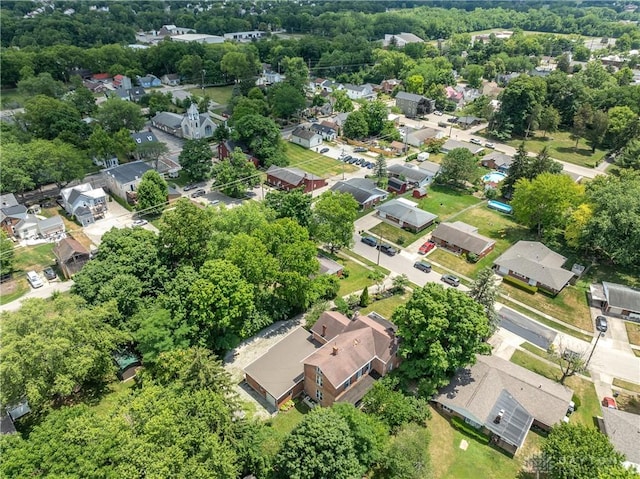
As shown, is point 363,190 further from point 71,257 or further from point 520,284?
point 71,257

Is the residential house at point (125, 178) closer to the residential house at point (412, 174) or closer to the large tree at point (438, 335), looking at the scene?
the residential house at point (412, 174)

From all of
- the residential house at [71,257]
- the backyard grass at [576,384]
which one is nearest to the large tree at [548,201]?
the backyard grass at [576,384]

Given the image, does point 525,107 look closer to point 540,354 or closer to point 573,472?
point 540,354

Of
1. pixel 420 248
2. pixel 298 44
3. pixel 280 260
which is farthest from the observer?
pixel 298 44

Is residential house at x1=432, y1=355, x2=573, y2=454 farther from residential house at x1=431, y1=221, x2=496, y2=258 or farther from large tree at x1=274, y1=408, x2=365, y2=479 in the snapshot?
residential house at x1=431, y1=221, x2=496, y2=258

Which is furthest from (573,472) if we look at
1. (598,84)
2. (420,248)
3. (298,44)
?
(298,44)

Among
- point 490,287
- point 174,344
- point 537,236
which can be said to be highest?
point 490,287

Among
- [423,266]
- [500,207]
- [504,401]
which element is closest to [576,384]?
[504,401]
